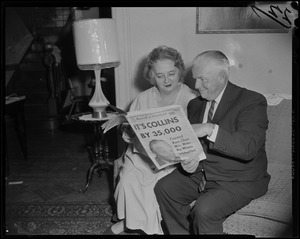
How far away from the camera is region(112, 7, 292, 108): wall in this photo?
297 centimetres

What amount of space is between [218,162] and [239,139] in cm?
27

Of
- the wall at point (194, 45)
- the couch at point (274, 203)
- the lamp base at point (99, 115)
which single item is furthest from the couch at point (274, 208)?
the lamp base at point (99, 115)

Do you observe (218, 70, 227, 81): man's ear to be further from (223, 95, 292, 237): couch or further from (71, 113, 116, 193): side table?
(71, 113, 116, 193): side table

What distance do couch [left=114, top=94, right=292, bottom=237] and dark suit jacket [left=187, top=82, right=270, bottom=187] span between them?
140mm

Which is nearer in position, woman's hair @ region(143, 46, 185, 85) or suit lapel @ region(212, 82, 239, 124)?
suit lapel @ region(212, 82, 239, 124)

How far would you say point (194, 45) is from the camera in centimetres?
310

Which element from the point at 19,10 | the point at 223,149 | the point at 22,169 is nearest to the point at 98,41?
the point at 223,149

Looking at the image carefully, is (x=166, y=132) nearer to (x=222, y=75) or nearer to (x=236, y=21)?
(x=222, y=75)

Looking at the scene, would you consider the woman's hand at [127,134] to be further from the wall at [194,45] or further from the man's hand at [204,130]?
the wall at [194,45]

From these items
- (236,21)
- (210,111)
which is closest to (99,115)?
(210,111)

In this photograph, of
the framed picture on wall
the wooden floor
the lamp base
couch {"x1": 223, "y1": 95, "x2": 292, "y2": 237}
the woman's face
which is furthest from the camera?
the wooden floor

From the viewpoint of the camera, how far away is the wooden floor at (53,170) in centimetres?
326

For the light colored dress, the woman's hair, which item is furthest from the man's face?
the light colored dress

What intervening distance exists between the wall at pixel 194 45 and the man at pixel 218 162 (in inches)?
39.5
